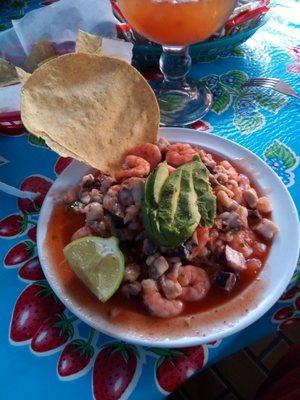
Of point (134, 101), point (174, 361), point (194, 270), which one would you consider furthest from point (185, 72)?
point (174, 361)

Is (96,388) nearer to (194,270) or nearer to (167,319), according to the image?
(167,319)

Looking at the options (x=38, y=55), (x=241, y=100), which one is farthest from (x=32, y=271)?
(x=241, y=100)

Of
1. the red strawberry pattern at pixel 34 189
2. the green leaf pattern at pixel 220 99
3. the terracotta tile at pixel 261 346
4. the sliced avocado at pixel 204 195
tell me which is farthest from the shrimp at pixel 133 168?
the terracotta tile at pixel 261 346

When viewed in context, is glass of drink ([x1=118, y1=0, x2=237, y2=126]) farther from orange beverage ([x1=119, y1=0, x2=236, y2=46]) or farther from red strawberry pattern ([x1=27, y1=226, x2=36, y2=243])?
red strawberry pattern ([x1=27, y1=226, x2=36, y2=243])

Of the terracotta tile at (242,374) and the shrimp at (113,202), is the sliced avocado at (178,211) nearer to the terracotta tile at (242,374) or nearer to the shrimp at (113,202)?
the shrimp at (113,202)

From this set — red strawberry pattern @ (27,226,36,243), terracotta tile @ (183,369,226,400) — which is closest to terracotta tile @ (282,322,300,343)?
terracotta tile @ (183,369,226,400)

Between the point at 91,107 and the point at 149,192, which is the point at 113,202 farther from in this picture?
the point at 91,107
